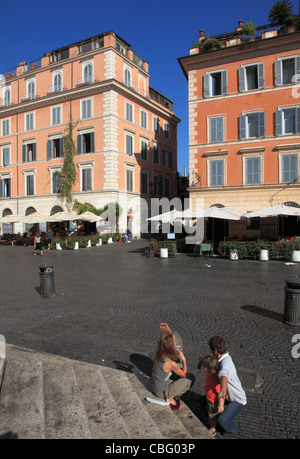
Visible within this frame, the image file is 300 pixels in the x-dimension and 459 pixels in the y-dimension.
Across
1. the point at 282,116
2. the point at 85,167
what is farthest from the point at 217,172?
the point at 85,167

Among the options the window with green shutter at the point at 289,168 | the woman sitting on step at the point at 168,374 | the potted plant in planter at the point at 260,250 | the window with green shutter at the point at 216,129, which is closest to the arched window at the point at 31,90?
the window with green shutter at the point at 216,129

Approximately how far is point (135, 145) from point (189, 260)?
1863 centimetres

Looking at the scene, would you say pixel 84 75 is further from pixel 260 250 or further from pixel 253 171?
pixel 260 250

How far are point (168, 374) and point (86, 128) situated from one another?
28638 mm

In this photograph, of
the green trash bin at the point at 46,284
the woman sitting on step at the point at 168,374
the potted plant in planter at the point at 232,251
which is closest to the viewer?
the woman sitting on step at the point at 168,374

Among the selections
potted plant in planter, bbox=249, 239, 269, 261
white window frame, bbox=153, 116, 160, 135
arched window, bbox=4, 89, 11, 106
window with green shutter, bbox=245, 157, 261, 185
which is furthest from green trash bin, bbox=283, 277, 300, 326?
arched window, bbox=4, 89, 11, 106

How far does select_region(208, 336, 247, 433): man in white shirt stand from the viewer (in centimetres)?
326

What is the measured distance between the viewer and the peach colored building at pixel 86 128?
94.2 feet

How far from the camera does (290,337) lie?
18.7ft

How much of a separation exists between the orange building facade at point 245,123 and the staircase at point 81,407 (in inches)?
731

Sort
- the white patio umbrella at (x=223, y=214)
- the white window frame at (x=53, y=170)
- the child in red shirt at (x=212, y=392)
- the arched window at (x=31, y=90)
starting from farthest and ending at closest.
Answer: the arched window at (x=31, y=90) → the white window frame at (x=53, y=170) → the white patio umbrella at (x=223, y=214) → the child in red shirt at (x=212, y=392)

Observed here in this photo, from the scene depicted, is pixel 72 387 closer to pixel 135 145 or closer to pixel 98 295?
pixel 98 295

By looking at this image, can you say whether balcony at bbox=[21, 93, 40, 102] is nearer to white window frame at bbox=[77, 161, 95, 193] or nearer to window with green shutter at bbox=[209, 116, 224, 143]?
white window frame at bbox=[77, 161, 95, 193]

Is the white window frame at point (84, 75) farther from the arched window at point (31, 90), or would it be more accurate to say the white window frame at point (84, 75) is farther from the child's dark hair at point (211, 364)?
the child's dark hair at point (211, 364)
